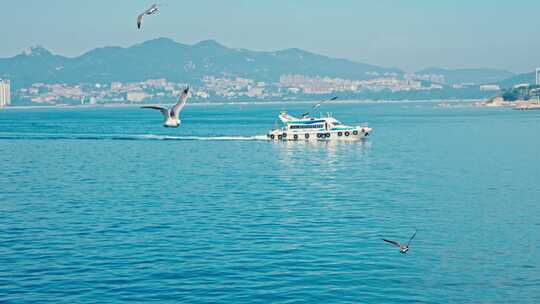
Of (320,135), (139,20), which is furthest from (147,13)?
(320,135)

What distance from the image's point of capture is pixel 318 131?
80.4 m

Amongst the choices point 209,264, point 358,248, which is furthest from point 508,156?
point 209,264

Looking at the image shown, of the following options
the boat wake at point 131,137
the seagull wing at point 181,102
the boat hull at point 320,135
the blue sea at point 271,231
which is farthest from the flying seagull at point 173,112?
the boat wake at point 131,137

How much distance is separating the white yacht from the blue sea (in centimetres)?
2464

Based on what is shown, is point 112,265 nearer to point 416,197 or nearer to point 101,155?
point 416,197

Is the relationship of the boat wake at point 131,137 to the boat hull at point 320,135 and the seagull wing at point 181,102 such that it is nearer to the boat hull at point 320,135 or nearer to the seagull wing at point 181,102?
the boat hull at point 320,135

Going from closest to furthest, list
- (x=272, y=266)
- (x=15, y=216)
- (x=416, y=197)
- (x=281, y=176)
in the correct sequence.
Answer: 1. (x=272, y=266)
2. (x=15, y=216)
3. (x=416, y=197)
4. (x=281, y=176)

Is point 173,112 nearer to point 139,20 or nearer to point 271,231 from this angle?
point 139,20

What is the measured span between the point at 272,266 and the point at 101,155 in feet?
141

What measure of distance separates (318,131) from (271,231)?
53.8 m

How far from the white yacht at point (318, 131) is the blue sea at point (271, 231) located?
24640 mm

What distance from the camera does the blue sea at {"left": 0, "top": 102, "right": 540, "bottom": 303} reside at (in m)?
20.0

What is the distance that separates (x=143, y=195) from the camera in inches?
1468

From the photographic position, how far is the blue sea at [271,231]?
788 inches
